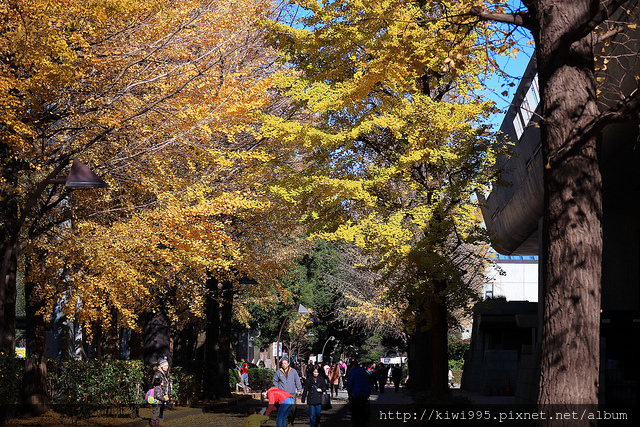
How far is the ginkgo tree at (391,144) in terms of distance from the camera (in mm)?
16125

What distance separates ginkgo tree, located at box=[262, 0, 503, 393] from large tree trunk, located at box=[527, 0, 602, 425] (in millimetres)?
8253

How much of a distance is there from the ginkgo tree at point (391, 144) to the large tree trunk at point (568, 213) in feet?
27.1

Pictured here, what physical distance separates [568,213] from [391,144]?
1238cm

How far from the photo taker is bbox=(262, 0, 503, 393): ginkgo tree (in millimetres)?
16125

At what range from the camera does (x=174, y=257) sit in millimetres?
14789

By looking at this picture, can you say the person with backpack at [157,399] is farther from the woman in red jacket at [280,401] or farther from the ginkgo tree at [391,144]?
the ginkgo tree at [391,144]

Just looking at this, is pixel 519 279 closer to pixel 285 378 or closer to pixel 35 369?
pixel 35 369

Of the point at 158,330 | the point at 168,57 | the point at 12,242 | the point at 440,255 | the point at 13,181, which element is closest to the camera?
the point at 12,242

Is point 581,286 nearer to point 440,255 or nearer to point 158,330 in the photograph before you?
point 440,255

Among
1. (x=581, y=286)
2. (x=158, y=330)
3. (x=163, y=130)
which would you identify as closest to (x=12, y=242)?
(x=163, y=130)

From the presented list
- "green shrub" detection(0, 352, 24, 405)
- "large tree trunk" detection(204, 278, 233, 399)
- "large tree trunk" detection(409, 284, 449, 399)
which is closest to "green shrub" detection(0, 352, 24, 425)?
"green shrub" detection(0, 352, 24, 405)

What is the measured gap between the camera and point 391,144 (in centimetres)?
1881

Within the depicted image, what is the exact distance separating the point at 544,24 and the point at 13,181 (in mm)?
11053

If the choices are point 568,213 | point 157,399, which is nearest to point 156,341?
point 157,399
